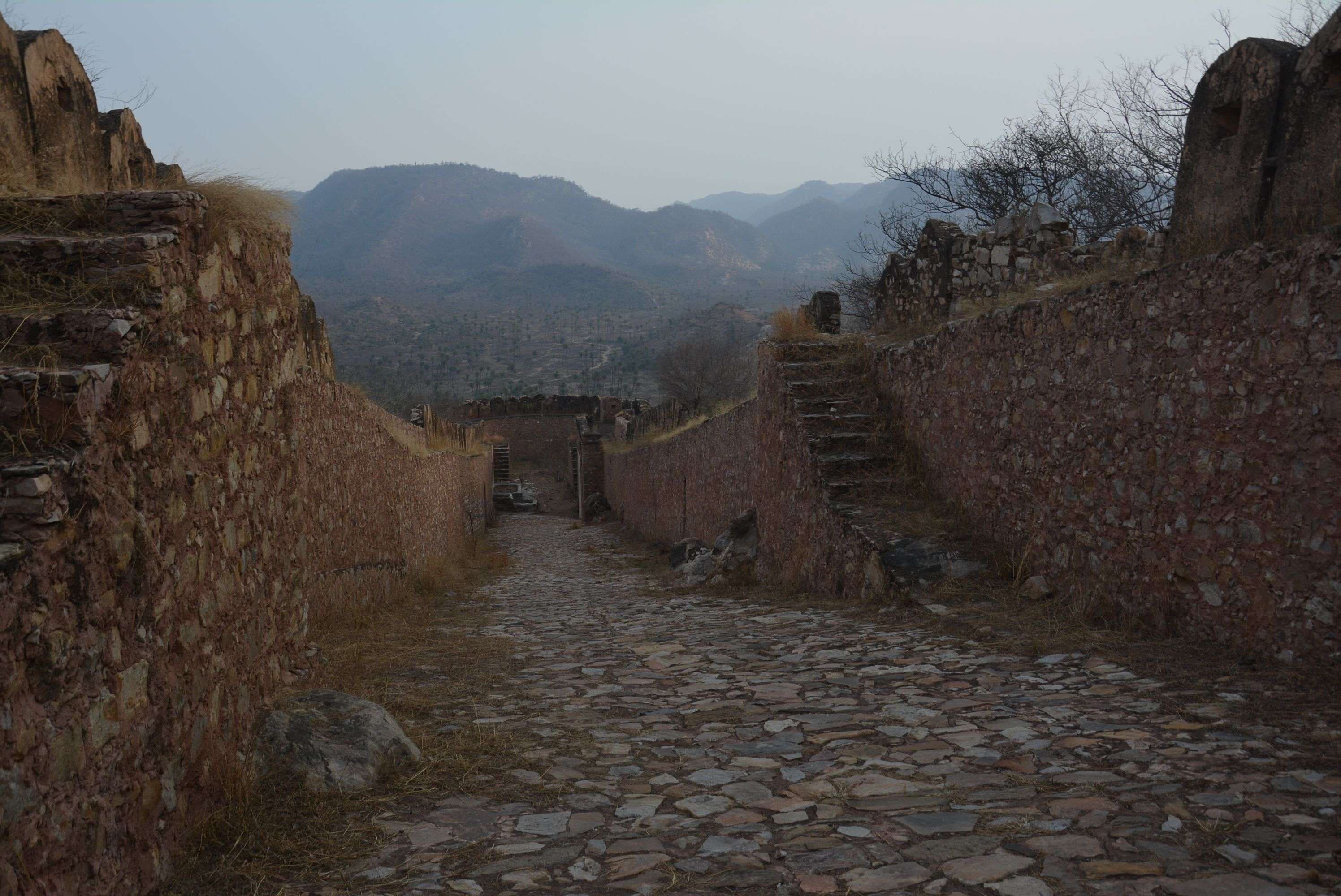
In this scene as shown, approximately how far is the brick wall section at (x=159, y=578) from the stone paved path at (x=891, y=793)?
72cm

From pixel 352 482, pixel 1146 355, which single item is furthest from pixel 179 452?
pixel 352 482

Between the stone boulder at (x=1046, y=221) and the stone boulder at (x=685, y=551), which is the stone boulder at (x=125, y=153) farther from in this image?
the stone boulder at (x=685, y=551)

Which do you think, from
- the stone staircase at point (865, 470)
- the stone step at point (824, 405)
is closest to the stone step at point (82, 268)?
the stone staircase at point (865, 470)

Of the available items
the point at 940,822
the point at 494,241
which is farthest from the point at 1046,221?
the point at 494,241

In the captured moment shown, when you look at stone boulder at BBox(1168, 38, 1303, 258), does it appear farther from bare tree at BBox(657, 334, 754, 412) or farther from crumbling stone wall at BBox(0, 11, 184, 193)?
bare tree at BBox(657, 334, 754, 412)

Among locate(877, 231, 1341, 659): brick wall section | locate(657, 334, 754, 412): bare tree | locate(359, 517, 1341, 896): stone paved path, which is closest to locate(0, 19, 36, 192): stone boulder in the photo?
locate(359, 517, 1341, 896): stone paved path

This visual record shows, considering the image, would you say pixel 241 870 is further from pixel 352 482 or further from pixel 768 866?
pixel 352 482

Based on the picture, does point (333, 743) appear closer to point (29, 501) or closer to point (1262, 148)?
point (29, 501)

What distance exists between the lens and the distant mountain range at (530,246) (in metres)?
114

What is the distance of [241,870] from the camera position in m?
2.68

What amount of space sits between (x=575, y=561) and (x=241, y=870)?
13.0 meters

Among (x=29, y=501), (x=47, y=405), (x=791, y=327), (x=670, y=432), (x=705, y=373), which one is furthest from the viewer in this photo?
(x=705, y=373)

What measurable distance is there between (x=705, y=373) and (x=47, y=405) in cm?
3685

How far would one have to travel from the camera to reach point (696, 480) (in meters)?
15.0
